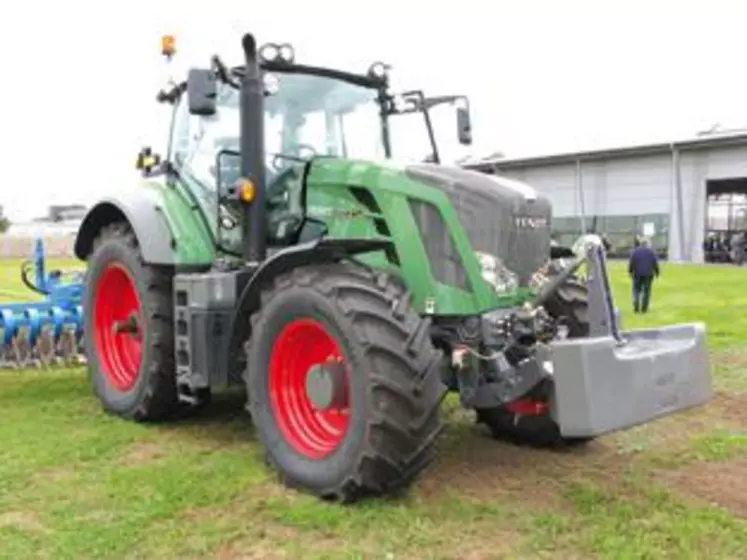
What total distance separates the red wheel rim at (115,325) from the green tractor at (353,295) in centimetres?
30

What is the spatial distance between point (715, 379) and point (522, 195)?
4214 mm

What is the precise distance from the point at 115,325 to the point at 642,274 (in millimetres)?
11691

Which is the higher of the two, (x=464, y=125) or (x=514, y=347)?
(x=464, y=125)

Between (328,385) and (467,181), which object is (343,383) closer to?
(328,385)

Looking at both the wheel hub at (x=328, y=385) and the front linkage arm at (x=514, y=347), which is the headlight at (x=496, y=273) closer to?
the front linkage arm at (x=514, y=347)

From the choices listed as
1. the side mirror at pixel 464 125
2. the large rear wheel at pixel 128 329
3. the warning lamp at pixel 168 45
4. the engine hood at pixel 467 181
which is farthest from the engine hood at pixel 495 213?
the warning lamp at pixel 168 45

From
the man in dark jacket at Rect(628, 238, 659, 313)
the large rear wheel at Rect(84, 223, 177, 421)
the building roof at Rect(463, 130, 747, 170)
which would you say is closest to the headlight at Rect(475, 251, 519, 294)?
the large rear wheel at Rect(84, 223, 177, 421)

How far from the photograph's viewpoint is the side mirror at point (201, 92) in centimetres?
532

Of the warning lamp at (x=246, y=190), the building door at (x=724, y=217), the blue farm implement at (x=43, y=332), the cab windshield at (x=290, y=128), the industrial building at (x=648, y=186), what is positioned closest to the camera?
the warning lamp at (x=246, y=190)

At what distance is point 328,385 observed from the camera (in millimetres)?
4812

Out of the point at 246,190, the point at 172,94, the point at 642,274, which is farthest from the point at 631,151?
the point at 246,190

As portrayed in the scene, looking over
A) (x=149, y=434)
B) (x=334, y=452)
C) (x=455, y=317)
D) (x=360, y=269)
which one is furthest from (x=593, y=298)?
(x=149, y=434)

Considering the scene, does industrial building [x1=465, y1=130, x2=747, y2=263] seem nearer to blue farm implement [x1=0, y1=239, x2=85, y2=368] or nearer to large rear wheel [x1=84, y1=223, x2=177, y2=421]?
blue farm implement [x1=0, y1=239, x2=85, y2=368]

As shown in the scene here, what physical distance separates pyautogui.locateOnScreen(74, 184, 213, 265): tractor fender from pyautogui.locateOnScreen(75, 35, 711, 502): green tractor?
0.02 metres
